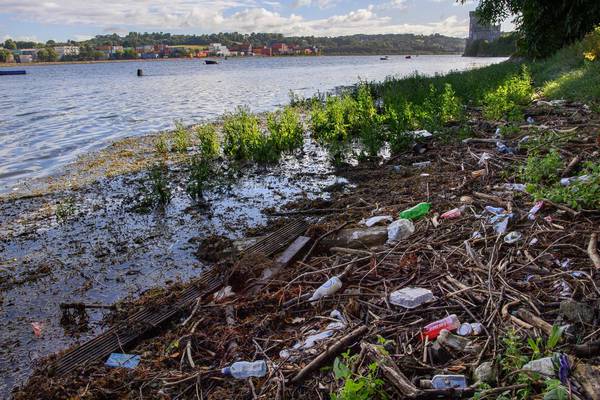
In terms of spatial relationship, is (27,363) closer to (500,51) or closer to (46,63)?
(500,51)

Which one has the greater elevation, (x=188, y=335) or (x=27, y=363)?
(x=188, y=335)

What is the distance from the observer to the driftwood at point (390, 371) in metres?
2.42

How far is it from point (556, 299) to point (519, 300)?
0.73 ft

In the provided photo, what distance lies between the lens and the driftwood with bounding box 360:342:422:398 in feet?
7.93

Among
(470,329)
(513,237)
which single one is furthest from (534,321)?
(513,237)

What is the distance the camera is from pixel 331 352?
9.49 feet

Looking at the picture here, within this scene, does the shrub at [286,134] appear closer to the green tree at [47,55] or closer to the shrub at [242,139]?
the shrub at [242,139]

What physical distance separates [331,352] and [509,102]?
11.0m

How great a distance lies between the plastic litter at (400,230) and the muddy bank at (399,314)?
0.31 ft

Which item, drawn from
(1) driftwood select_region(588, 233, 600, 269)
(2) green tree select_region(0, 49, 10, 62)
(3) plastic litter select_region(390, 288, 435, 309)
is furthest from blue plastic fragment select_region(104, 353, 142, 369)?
(2) green tree select_region(0, 49, 10, 62)

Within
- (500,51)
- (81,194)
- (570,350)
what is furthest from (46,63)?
(570,350)

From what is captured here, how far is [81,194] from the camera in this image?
8.45 m

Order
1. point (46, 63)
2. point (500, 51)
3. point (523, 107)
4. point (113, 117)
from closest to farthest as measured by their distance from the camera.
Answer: point (523, 107) < point (113, 117) < point (500, 51) < point (46, 63)

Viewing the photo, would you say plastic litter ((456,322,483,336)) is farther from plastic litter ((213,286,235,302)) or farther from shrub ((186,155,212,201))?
shrub ((186,155,212,201))
